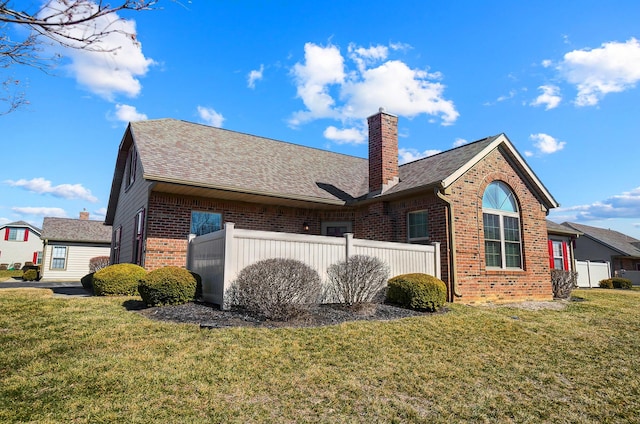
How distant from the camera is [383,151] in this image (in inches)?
534

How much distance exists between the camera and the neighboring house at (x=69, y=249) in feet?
89.0

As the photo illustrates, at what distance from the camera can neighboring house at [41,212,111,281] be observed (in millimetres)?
27141

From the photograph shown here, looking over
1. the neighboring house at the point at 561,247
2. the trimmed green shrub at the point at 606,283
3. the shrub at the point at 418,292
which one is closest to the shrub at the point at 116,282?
the shrub at the point at 418,292

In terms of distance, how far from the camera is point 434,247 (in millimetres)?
11000

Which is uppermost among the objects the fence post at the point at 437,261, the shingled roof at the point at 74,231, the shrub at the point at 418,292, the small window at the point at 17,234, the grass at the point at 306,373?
the small window at the point at 17,234

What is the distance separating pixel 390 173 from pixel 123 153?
11600mm

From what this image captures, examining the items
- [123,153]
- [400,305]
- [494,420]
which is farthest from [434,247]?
[123,153]

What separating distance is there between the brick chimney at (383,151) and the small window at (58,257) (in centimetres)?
2403

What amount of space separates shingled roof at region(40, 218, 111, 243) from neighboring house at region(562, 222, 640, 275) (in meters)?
40.1

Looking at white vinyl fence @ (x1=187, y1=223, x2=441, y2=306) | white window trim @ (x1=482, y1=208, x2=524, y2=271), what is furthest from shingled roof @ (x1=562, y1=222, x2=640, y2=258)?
white vinyl fence @ (x1=187, y1=223, x2=441, y2=306)

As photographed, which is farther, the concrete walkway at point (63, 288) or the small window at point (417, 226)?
the small window at point (417, 226)

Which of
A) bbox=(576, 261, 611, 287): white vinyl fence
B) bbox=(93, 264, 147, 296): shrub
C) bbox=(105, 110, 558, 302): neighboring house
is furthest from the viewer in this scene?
bbox=(576, 261, 611, 287): white vinyl fence

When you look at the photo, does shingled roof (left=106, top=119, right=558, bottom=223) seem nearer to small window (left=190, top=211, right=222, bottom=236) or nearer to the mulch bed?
small window (left=190, top=211, right=222, bottom=236)

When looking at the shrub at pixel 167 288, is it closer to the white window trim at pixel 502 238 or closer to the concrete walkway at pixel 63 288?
the concrete walkway at pixel 63 288
